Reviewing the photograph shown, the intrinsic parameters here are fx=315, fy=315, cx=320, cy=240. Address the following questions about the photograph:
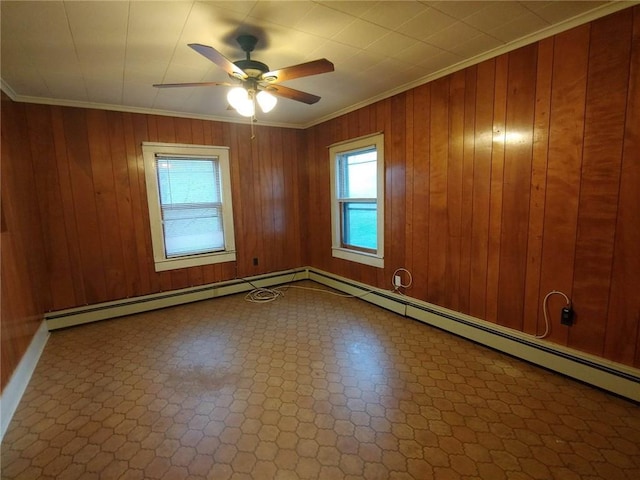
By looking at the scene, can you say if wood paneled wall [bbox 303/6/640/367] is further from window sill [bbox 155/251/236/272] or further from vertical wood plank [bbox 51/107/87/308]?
vertical wood plank [bbox 51/107/87/308]

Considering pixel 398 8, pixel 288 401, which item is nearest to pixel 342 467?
pixel 288 401

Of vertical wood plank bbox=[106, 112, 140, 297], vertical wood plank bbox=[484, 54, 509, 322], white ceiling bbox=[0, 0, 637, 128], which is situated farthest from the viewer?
vertical wood plank bbox=[106, 112, 140, 297]

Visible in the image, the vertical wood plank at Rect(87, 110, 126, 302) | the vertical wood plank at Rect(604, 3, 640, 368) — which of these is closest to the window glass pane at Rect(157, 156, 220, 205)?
the vertical wood plank at Rect(87, 110, 126, 302)

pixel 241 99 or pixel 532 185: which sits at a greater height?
pixel 241 99

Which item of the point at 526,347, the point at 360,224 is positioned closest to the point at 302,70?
the point at 360,224

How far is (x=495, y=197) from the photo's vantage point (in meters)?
2.54

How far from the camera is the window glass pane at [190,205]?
12.6 ft

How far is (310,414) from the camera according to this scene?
1.94 metres

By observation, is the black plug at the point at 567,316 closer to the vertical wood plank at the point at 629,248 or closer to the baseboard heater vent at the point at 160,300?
the vertical wood plank at the point at 629,248

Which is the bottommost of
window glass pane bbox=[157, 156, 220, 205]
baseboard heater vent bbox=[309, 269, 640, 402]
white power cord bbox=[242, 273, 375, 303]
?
white power cord bbox=[242, 273, 375, 303]

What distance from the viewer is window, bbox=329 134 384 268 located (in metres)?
3.60

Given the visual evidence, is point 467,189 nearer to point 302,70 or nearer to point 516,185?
point 516,185

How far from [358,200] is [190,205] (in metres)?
2.13

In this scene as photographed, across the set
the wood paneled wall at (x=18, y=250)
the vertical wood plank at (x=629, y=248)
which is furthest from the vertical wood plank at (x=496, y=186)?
the wood paneled wall at (x=18, y=250)
